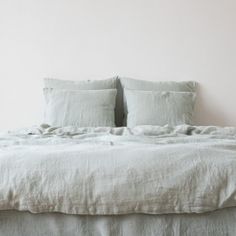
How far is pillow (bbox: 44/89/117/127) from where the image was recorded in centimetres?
235

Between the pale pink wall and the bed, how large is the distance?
1.66 metres

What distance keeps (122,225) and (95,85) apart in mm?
1612

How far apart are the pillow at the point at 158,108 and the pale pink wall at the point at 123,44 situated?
12.0 inches

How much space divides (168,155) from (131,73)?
1.65 m

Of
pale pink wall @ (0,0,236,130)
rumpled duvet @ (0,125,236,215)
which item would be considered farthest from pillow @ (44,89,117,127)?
rumpled duvet @ (0,125,236,215)

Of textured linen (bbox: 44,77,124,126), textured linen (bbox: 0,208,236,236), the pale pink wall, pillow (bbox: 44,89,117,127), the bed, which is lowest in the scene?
textured linen (bbox: 0,208,236,236)

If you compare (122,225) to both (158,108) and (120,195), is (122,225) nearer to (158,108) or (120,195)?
(120,195)

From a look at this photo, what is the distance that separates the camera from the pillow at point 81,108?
7.72ft

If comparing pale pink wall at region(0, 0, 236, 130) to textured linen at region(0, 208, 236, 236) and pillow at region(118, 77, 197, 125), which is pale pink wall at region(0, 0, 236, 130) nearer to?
pillow at region(118, 77, 197, 125)

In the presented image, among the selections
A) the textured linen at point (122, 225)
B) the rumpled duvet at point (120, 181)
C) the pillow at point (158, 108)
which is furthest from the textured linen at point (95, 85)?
the textured linen at point (122, 225)

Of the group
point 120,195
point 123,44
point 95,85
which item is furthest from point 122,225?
point 123,44

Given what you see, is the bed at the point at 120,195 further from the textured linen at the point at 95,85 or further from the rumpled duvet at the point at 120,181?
the textured linen at the point at 95,85

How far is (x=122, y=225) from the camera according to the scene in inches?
43.2

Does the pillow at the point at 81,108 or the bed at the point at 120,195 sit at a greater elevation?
the pillow at the point at 81,108
